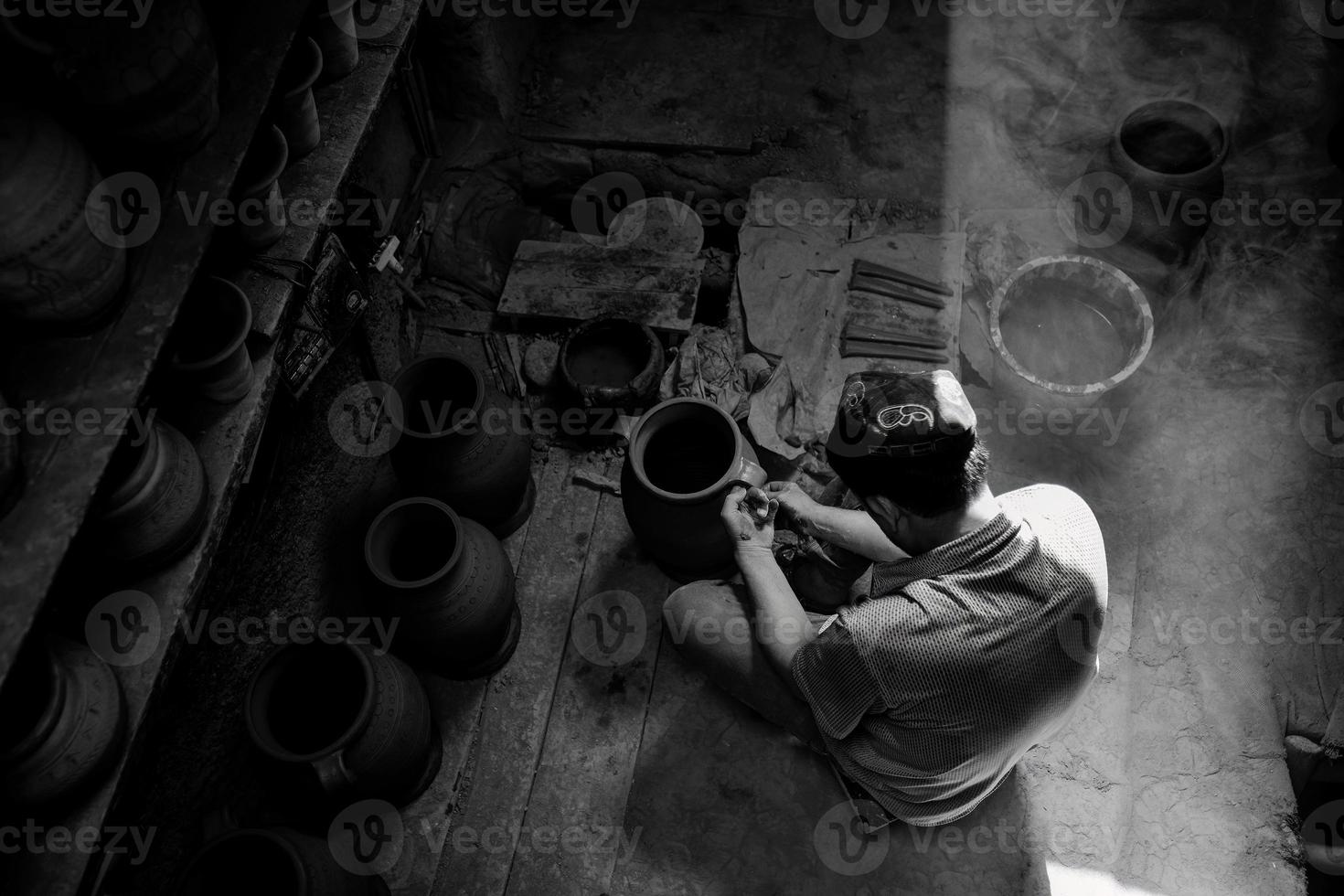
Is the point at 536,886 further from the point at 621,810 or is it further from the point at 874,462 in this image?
the point at 874,462

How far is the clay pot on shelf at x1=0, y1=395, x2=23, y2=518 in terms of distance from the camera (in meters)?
2.00

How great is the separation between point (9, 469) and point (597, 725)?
223cm

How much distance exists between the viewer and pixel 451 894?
10.7 feet

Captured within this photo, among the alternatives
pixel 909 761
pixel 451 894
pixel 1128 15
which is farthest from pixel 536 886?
pixel 1128 15

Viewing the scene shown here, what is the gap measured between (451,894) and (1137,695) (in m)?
2.73

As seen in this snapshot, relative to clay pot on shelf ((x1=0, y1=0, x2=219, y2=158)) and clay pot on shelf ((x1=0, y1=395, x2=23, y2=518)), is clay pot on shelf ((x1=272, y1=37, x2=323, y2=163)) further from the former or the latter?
clay pot on shelf ((x1=0, y1=395, x2=23, y2=518))

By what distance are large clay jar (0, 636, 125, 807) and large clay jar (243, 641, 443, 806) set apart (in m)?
0.51

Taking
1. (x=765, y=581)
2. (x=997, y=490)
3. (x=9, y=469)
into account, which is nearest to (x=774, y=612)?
(x=765, y=581)

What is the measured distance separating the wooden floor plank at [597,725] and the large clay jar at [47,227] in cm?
221

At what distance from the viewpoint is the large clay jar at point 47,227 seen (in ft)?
6.43

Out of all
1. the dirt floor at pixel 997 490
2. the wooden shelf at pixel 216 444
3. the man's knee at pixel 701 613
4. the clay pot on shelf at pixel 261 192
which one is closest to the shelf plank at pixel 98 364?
the wooden shelf at pixel 216 444

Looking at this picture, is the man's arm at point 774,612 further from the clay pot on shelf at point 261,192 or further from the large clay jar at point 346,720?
the clay pot on shelf at point 261,192

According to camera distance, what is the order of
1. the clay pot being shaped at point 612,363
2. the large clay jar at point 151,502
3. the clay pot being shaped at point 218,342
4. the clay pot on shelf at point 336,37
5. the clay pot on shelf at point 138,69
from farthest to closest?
the clay pot being shaped at point 612,363 < the clay pot on shelf at point 336,37 < the clay pot being shaped at point 218,342 < the large clay jar at point 151,502 < the clay pot on shelf at point 138,69

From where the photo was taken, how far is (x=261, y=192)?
300 centimetres
